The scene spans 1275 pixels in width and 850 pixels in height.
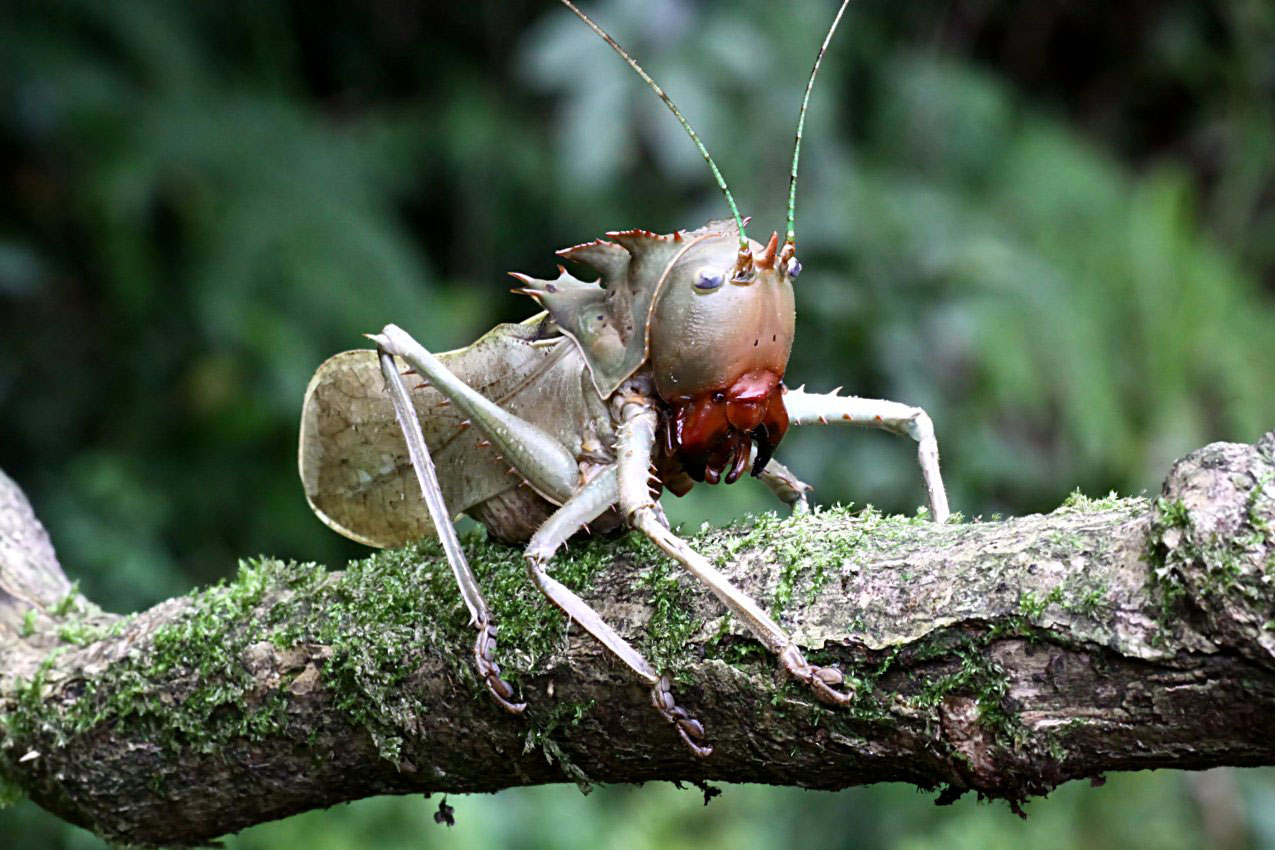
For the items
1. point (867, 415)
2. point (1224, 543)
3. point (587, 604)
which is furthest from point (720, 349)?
point (1224, 543)

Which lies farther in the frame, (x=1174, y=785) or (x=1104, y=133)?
(x=1104, y=133)

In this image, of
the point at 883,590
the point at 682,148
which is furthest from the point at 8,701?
the point at 682,148

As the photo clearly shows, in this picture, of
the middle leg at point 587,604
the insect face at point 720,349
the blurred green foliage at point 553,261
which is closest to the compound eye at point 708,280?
the insect face at point 720,349

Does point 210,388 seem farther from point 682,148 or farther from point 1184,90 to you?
point 1184,90

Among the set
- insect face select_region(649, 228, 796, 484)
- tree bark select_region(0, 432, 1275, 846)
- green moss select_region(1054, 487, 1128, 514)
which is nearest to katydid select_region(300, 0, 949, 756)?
insect face select_region(649, 228, 796, 484)

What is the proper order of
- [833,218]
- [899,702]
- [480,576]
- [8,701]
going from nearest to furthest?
[899,702], [480,576], [8,701], [833,218]

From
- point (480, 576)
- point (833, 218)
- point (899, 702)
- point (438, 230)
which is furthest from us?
point (438, 230)

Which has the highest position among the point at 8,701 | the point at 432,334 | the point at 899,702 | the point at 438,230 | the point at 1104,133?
the point at 1104,133
